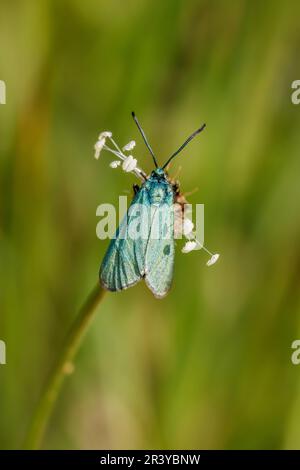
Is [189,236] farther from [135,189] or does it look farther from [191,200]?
[191,200]

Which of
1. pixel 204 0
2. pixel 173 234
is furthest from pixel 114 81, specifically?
pixel 173 234

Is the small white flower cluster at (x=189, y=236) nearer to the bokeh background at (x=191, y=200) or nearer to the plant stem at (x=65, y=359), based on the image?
the plant stem at (x=65, y=359)

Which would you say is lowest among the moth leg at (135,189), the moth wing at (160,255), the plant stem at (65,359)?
the plant stem at (65,359)

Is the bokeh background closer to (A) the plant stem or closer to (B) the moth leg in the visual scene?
(B) the moth leg

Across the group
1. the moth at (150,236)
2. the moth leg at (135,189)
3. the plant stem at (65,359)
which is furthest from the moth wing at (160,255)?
the plant stem at (65,359)
